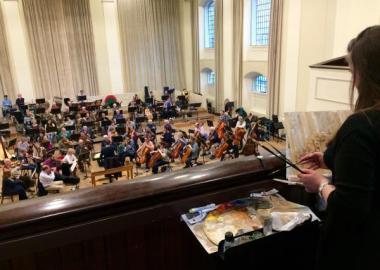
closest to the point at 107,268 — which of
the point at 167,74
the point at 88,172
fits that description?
the point at 88,172

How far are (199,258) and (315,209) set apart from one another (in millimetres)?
696

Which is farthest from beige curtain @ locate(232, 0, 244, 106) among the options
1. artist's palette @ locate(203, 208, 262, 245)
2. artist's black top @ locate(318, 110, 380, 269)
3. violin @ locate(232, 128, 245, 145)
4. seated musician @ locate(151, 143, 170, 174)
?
artist's black top @ locate(318, 110, 380, 269)

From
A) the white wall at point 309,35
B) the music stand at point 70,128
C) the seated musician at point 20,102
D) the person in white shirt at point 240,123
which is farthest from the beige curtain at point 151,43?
the person in white shirt at point 240,123

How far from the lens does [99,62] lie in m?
17.5

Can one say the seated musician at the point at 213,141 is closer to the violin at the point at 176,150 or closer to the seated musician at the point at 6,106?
the violin at the point at 176,150

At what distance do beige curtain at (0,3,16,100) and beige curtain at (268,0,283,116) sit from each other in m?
12.2

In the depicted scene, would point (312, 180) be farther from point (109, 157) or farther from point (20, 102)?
point (20, 102)

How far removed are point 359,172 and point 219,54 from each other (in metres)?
15.4

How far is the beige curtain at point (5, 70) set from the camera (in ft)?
49.8

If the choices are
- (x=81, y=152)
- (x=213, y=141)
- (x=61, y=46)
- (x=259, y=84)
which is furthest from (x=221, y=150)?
(x=61, y=46)

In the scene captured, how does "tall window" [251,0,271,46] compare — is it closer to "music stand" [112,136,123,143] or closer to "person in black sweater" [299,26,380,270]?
"music stand" [112,136,123,143]

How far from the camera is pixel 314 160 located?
4.94 feet

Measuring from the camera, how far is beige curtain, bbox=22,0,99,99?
15.9 meters

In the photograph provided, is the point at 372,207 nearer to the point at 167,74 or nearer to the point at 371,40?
the point at 371,40
